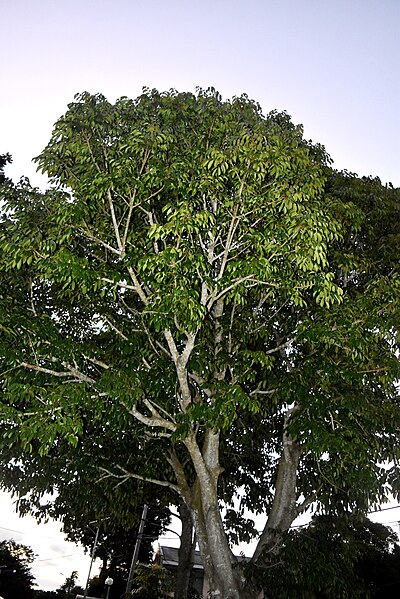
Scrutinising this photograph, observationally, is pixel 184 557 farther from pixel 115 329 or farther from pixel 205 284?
pixel 205 284

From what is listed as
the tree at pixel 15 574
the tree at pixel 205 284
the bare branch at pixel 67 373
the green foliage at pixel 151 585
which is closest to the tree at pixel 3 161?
the tree at pixel 205 284

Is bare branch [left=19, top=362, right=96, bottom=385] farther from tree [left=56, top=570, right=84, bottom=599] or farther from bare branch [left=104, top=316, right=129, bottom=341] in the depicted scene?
tree [left=56, top=570, right=84, bottom=599]

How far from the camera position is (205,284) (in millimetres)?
7422

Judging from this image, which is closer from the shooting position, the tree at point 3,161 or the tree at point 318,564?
the tree at point 318,564

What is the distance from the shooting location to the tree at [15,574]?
32750mm

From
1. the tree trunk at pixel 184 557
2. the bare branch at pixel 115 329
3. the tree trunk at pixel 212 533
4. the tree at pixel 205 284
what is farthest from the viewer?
the tree trunk at pixel 184 557

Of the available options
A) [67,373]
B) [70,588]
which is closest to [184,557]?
[67,373]

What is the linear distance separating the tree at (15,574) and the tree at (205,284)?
102 ft

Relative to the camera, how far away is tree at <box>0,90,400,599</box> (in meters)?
6.82

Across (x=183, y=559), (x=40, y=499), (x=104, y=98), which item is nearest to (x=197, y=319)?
(x=104, y=98)

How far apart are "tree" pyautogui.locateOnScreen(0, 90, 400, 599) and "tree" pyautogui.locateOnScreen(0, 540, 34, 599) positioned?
1224 inches

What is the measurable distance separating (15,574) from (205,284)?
1401 inches

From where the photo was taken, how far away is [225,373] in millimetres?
8820

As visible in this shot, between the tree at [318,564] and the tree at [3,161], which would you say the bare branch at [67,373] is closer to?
the tree at [318,564]
